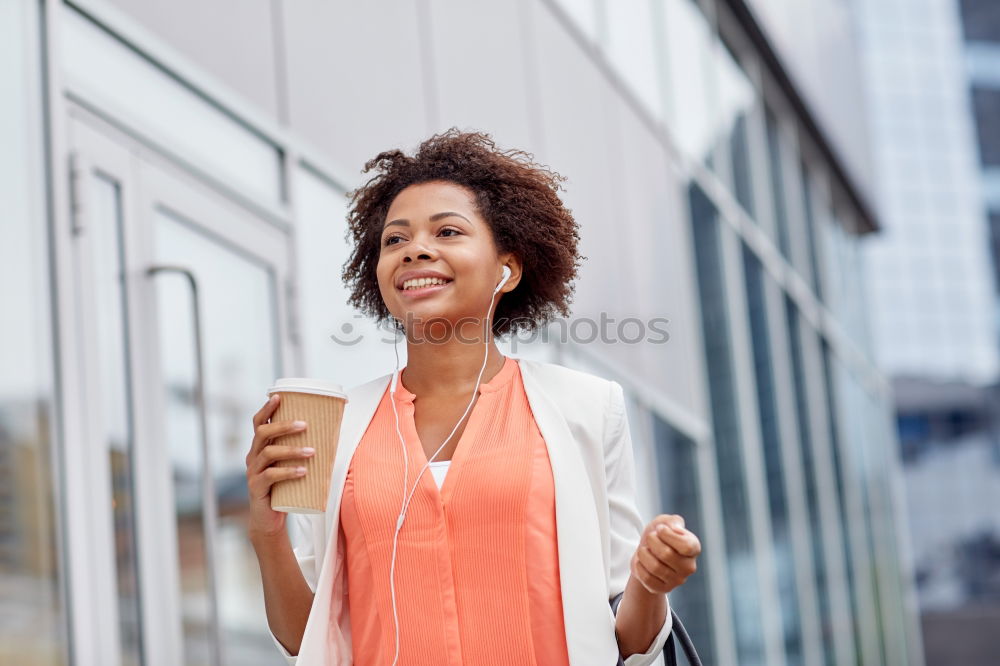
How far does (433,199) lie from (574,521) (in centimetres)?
61

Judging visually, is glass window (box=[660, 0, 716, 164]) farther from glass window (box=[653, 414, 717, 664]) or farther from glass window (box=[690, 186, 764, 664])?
glass window (box=[653, 414, 717, 664])

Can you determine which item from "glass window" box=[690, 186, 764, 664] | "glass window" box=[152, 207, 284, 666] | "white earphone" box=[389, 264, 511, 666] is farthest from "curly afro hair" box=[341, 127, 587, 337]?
"glass window" box=[690, 186, 764, 664]

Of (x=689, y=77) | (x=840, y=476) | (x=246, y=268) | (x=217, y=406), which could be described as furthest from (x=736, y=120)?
(x=217, y=406)

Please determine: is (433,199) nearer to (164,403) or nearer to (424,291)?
(424,291)

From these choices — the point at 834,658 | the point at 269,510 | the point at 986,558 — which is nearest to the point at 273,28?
the point at 269,510

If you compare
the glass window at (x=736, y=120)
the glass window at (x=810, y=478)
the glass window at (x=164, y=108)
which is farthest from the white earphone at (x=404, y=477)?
the glass window at (x=810, y=478)

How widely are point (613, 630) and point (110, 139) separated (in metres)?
2.14

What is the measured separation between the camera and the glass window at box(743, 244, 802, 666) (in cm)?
1097

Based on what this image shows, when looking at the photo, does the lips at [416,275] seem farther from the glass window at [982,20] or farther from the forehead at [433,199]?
the glass window at [982,20]

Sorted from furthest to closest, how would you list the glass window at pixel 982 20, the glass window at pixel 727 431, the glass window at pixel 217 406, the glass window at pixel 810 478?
the glass window at pixel 982 20 < the glass window at pixel 810 478 < the glass window at pixel 727 431 < the glass window at pixel 217 406

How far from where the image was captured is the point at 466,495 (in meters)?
2.01

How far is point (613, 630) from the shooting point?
2.02 meters

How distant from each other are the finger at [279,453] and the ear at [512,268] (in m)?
0.55

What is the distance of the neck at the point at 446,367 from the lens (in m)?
2.20
